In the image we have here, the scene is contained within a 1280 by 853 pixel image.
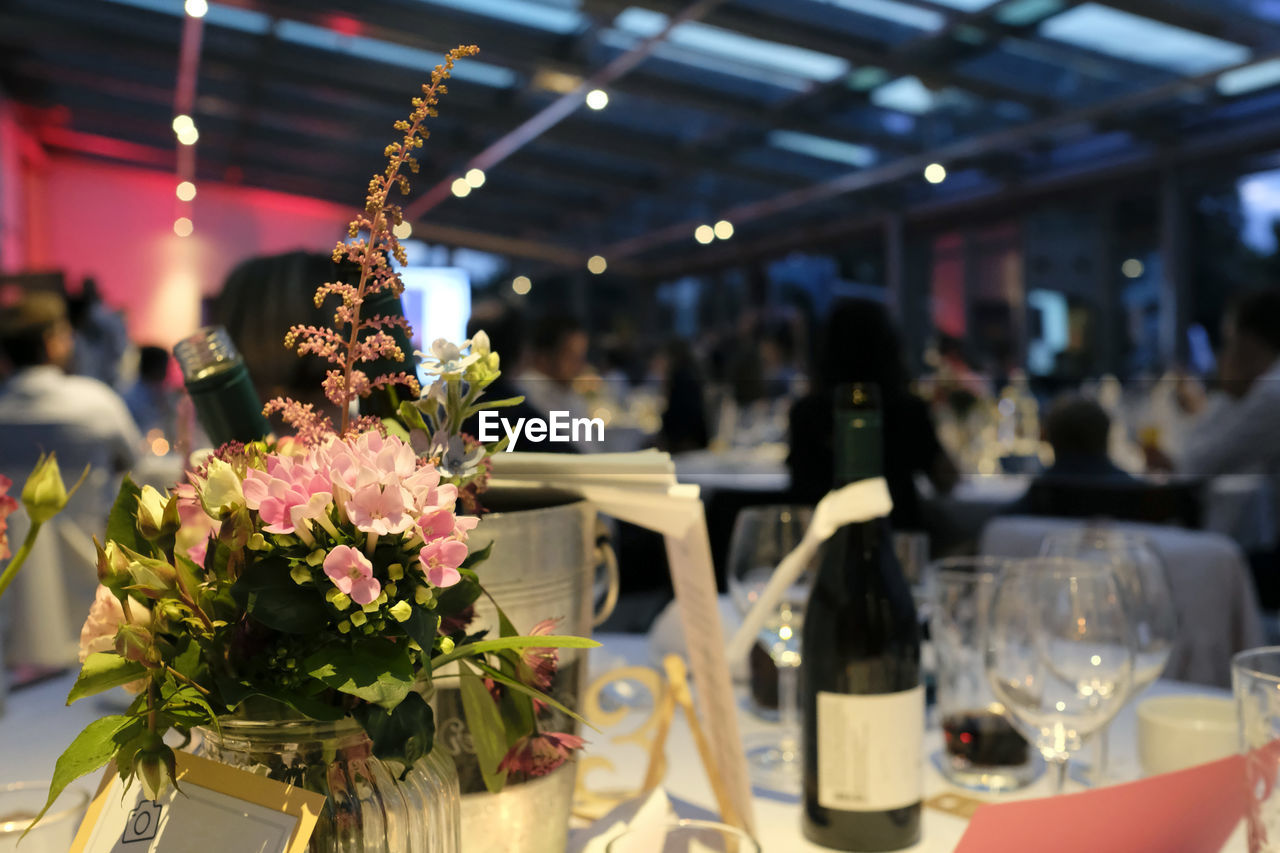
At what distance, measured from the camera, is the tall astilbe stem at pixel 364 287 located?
44cm

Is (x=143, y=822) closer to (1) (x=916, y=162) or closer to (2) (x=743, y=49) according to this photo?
(2) (x=743, y=49)

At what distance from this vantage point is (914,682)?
745 millimetres

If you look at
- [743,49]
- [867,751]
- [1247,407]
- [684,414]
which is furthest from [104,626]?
[743,49]

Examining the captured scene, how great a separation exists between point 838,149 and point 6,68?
7.15 metres

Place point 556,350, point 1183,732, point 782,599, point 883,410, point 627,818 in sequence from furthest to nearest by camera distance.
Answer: point 556,350 → point 883,410 → point 782,599 → point 1183,732 → point 627,818

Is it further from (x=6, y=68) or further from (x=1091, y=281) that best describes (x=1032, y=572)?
(x=6, y=68)

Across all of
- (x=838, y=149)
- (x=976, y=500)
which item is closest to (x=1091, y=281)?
(x=838, y=149)

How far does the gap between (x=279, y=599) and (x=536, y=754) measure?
244 millimetres

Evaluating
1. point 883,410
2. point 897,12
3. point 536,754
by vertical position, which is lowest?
point 536,754

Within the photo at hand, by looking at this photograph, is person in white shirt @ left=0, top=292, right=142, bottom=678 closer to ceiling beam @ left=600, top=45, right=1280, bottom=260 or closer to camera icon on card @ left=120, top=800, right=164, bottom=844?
camera icon on card @ left=120, top=800, right=164, bottom=844

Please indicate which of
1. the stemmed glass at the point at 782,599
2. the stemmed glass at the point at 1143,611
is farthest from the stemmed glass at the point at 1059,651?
the stemmed glass at the point at 782,599

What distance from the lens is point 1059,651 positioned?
0.72m

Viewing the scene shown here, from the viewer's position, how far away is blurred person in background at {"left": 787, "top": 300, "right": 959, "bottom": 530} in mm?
2689

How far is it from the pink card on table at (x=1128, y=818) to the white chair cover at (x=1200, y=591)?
4.48ft
